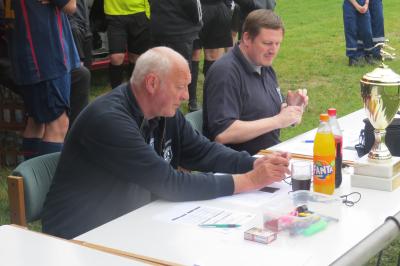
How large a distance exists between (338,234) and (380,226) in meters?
0.14

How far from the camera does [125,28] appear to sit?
6590 millimetres

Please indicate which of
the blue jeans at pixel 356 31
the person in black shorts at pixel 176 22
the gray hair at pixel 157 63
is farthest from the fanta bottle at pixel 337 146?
the blue jeans at pixel 356 31

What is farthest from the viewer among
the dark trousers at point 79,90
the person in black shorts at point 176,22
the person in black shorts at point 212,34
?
the person in black shorts at point 212,34

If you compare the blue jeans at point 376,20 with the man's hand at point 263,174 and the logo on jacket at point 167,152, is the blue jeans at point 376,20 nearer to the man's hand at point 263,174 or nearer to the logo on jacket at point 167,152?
the logo on jacket at point 167,152

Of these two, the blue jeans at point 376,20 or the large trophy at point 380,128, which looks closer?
the large trophy at point 380,128

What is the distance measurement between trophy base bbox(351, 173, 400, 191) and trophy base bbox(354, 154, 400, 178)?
0.01 meters

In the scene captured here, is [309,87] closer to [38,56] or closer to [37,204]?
[38,56]

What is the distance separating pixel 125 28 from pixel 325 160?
429 cm

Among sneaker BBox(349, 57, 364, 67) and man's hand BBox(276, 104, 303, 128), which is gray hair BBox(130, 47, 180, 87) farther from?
sneaker BBox(349, 57, 364, 67)

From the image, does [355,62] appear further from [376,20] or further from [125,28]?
[125,28]

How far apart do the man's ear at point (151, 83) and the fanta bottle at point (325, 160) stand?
2.14 ft

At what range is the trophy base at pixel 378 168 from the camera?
267 cm

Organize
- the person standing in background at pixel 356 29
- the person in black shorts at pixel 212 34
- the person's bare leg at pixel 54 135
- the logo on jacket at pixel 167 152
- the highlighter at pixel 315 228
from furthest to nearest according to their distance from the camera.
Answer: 1. the person standing in background at pixel 356 29
2. the person in black shorts at pixel 212 34
3. the person's bare leg at pixel 54 135
4. the logo on jacket at pixel 167 152
5. the highlighter at pixel 315 228

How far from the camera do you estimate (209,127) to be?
3592 millimetres
